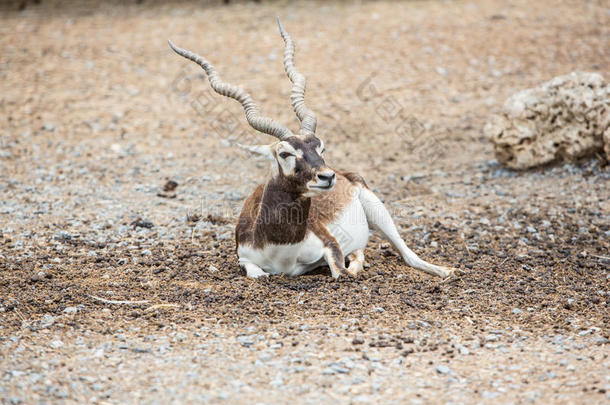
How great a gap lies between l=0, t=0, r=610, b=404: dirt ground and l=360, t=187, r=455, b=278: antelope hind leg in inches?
9.7

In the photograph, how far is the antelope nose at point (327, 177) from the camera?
7.34 meters

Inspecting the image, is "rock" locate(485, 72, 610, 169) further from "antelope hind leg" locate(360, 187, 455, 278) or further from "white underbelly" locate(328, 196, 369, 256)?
"white underbelly" locate(328, 196, 369, 256)

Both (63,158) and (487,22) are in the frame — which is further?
(487,22)

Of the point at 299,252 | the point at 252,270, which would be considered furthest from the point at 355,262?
the point at 252,270

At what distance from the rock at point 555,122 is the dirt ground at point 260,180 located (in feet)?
1.20

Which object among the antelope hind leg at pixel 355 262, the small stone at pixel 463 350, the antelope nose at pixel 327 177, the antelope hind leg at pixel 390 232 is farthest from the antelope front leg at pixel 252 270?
the small stone at pixel 463 350

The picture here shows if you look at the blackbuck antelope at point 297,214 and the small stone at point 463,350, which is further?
the blackbuck antelope at point 297,214

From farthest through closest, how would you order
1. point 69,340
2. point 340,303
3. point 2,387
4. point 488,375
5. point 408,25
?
point 408,25, point 340,303, point 69,340, point 488,375, point 2,387

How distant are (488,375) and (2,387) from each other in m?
3.85

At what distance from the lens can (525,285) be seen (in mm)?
8039

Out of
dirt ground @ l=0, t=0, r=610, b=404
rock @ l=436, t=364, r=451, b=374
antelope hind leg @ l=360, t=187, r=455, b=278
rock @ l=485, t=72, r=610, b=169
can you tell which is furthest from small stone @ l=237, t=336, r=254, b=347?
rock @ l=485, t=72, r=610, b=169

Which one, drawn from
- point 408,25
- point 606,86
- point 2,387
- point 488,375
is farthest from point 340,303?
point 408,25

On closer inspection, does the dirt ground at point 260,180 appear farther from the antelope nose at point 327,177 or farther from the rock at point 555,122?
the antelope nose at point 327,177

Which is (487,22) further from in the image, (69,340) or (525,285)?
(69,340)
